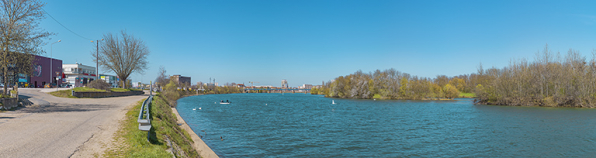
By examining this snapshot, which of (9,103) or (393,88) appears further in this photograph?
(393,88)

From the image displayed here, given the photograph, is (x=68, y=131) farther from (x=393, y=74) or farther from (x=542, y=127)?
(x=393, y=74)

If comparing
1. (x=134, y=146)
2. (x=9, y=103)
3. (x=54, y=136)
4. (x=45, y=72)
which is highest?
(x=45, y=72)

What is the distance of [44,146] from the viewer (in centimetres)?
884

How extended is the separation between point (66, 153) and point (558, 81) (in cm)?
8038

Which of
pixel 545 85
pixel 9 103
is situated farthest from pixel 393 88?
pixel 9 103

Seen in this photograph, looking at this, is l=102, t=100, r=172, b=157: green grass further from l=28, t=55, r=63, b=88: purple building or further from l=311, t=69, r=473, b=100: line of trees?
l=311, t=69, r=473, b=100: line of trees

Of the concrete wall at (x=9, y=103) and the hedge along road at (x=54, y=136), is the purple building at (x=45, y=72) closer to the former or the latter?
the concrete wall at (x=9, y=103)

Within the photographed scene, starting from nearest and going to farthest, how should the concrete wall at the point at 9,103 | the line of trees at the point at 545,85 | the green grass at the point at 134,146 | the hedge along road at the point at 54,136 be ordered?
the hedge along road at the point at 54,136
the green grass at the point at 134,146
the concrete wall at the point at 9,103
the line of trees at the point at 545,85

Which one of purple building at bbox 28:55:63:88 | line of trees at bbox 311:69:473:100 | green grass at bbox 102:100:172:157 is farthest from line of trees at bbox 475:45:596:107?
purple building at bbox 28:55:63:88

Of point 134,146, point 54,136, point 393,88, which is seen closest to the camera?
point 134,146

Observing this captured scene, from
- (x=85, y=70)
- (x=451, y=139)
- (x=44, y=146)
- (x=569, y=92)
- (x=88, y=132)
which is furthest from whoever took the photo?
(x=85, y=70)

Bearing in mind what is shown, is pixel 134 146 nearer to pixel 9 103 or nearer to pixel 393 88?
pixel 9 103

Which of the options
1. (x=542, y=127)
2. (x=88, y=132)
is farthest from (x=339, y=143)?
(x=542, y=127)

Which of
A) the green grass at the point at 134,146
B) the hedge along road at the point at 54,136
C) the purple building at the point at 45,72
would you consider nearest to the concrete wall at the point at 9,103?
the hedge along road at the point at 54,136
